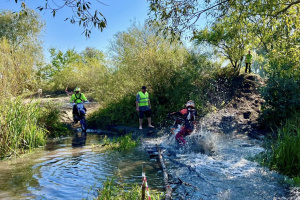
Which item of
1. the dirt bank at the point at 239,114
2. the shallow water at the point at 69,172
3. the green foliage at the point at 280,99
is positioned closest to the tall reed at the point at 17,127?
the shallow water at the point at 69,172

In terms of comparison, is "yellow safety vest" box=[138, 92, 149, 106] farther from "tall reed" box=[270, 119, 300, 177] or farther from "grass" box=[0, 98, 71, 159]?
"tall reed" box=[270, 119, 300, 177]

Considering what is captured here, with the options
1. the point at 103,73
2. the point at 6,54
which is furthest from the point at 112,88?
the point at 6,54

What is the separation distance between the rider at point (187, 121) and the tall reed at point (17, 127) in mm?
5477

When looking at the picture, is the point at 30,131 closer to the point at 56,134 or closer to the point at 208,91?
the point at 56,134

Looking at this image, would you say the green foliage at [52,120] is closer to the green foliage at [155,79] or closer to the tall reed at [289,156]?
the green foliage at [155,79]

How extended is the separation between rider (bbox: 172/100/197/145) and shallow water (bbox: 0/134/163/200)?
1348 millimetres

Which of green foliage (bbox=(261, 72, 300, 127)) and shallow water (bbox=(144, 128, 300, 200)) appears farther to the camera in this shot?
green foliage (bbox=(261, 72, 300, 127))

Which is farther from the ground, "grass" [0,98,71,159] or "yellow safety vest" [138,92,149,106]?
"yellow safety vest" [138,92,149,106]

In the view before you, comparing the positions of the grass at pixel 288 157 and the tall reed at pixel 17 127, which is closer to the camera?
the grass at pixel 288 157

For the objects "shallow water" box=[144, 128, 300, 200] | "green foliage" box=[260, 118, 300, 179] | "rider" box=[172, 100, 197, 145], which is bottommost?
"shallow water" box=[144, 128, 300, 200]

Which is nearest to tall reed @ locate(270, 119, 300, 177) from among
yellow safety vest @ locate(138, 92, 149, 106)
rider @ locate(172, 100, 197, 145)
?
rider @ locate(172, 100, 197, 145)

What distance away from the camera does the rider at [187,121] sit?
989cm

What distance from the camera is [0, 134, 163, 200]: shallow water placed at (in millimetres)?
6086

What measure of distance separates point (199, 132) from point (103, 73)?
12261 millimetres
